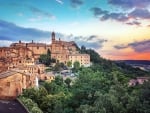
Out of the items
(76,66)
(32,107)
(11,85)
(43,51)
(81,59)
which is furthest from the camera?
(43,51)

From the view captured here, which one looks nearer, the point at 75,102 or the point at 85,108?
the point at 85,108

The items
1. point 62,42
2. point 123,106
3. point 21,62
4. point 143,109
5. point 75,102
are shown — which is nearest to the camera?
point 143,109

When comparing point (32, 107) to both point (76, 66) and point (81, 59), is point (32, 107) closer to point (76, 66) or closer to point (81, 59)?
point (76, 66)

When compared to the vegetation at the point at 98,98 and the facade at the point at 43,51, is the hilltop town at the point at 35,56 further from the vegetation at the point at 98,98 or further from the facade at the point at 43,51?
the vegetation at the point at 98,98

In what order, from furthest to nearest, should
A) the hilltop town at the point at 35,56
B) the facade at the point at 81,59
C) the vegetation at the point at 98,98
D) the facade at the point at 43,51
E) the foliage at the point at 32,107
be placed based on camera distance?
1. the facade at the point at 81,59
2. the facade at the point at 43,51
3. the hilltop town at the point at 35,56
4. the foliage at the point at 32,107
5. the vegetation at the point at 98,98

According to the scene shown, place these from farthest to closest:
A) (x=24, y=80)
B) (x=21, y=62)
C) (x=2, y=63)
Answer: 1. (x=21, y=62)
2. (x=2, y=63)
3. (x=24, y=80)

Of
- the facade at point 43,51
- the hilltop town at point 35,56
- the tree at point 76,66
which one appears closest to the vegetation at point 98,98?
the hilltop town at point 35,56

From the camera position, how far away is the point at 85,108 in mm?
6195

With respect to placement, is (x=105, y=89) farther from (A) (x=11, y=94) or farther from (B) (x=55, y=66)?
(B) (x=55, y=66)

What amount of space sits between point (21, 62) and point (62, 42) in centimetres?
471

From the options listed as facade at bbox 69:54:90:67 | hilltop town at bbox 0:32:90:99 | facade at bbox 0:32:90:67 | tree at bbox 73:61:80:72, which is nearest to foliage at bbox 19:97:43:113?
hilltop town at bbox 0:32:90:99

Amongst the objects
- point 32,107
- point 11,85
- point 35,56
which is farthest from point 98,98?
point 35,56

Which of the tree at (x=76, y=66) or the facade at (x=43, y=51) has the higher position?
the facade at (x=43, y=51)

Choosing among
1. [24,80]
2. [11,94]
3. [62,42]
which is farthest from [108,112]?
[62,42]
